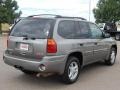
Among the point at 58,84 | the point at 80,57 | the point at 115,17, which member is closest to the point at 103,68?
the point at 80,57

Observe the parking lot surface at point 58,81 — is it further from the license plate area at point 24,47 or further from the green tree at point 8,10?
the green tree at point 8,10

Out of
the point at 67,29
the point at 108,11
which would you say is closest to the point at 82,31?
the point at 67,29

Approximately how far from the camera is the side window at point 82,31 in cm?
705

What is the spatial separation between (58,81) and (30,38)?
1.54m

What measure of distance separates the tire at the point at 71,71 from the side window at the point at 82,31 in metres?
0.69

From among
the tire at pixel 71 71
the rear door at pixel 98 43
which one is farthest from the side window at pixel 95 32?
the tire at pixel 71 71

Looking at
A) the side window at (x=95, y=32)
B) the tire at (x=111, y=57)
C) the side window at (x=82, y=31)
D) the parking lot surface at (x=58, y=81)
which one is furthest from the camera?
the tire at (x=111, y=57)

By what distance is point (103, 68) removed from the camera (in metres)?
8.86

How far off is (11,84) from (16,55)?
2.53 ft

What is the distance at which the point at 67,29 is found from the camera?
668 cm

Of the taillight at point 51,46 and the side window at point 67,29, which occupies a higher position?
the side window at point 67,29

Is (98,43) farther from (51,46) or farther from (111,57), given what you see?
(51,46)

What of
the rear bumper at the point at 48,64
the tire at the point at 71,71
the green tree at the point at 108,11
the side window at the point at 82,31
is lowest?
the green tree at the point at 108,11

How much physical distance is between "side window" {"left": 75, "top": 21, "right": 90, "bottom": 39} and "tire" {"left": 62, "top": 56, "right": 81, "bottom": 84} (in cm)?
69
